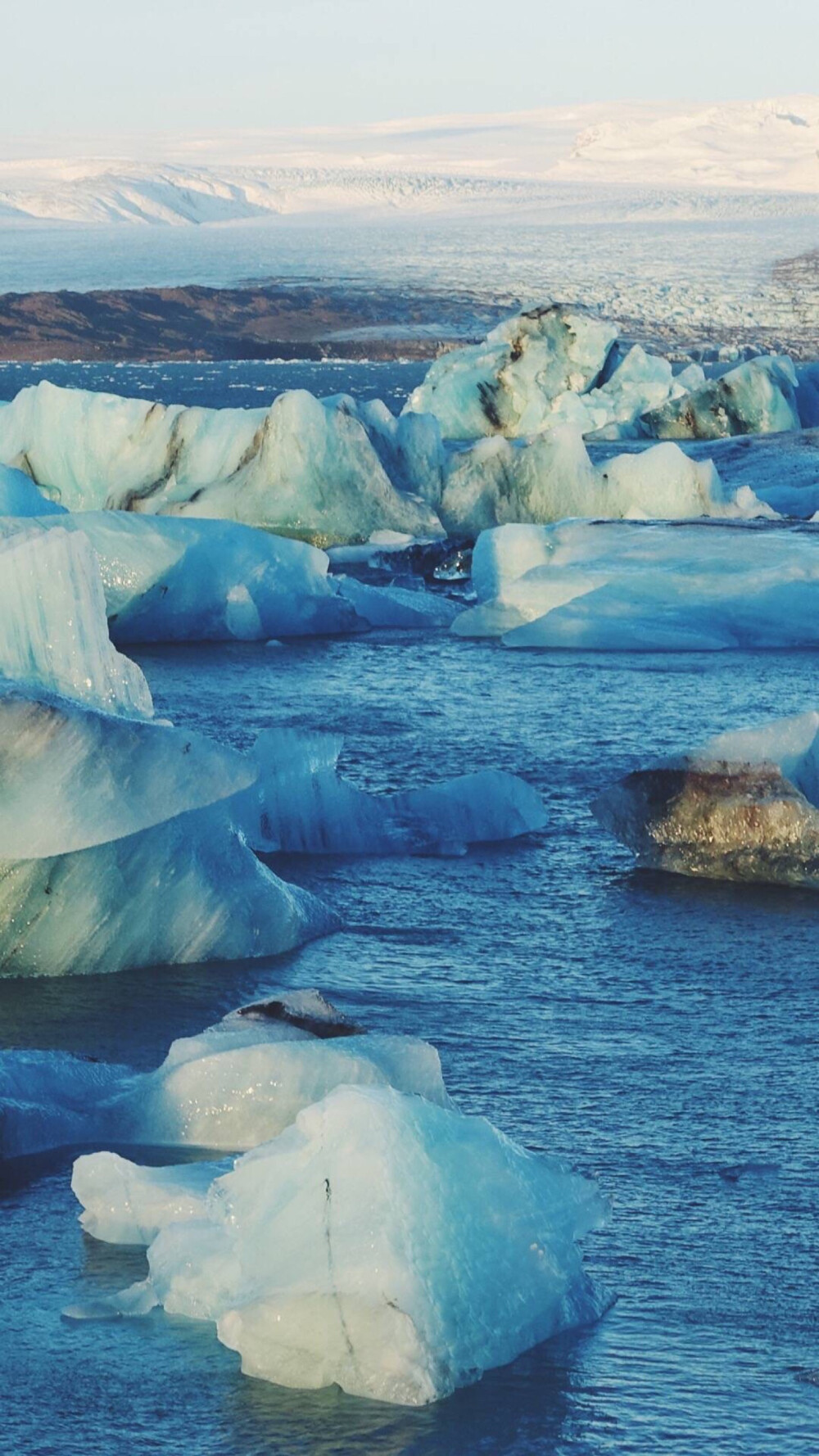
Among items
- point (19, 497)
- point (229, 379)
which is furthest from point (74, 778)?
point (229, 379)

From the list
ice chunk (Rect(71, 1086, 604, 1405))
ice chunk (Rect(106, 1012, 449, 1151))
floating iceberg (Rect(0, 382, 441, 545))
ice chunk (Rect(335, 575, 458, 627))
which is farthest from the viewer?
floating iceberg (Rect(0, 382, 441, 545))

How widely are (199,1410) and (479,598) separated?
425 inches

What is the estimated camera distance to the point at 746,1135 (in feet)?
14.0

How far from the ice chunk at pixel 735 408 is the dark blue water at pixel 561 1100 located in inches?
669

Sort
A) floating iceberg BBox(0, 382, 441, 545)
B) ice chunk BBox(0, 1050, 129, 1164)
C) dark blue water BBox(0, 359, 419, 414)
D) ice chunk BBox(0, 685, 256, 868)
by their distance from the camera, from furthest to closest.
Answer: dark blue water BBox(0, 359, 419, 414) < floating iceberg BBox(0, 382, 441, 545) < ice chunk BBox(0, 685, 256, 868) < ice chunk BBox(0, 1050, 129, 1164)

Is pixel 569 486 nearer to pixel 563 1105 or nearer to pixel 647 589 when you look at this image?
pixel 647 589

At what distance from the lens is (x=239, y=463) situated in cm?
1714

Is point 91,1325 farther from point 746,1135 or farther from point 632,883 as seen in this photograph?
point 632,883

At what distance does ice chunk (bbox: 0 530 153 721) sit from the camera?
236 inches

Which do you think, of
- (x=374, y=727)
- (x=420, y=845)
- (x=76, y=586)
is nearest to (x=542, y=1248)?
(x=76, y=586)

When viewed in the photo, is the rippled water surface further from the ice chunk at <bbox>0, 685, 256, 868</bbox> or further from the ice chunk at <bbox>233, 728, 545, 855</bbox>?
the ice chunk at <bbox>0, 685, 256, 868</bbox>

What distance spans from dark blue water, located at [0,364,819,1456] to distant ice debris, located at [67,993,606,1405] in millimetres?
42

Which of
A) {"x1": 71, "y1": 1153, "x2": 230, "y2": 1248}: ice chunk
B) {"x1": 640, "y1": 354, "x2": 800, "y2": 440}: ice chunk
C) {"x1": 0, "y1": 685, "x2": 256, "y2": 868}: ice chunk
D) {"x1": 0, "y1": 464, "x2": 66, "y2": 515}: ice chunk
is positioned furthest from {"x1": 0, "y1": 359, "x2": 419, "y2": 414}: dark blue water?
{"x1": 71, "y1": 1153, "x2": 230, "y2": 1248}: ice chunk

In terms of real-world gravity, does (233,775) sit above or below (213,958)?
above
